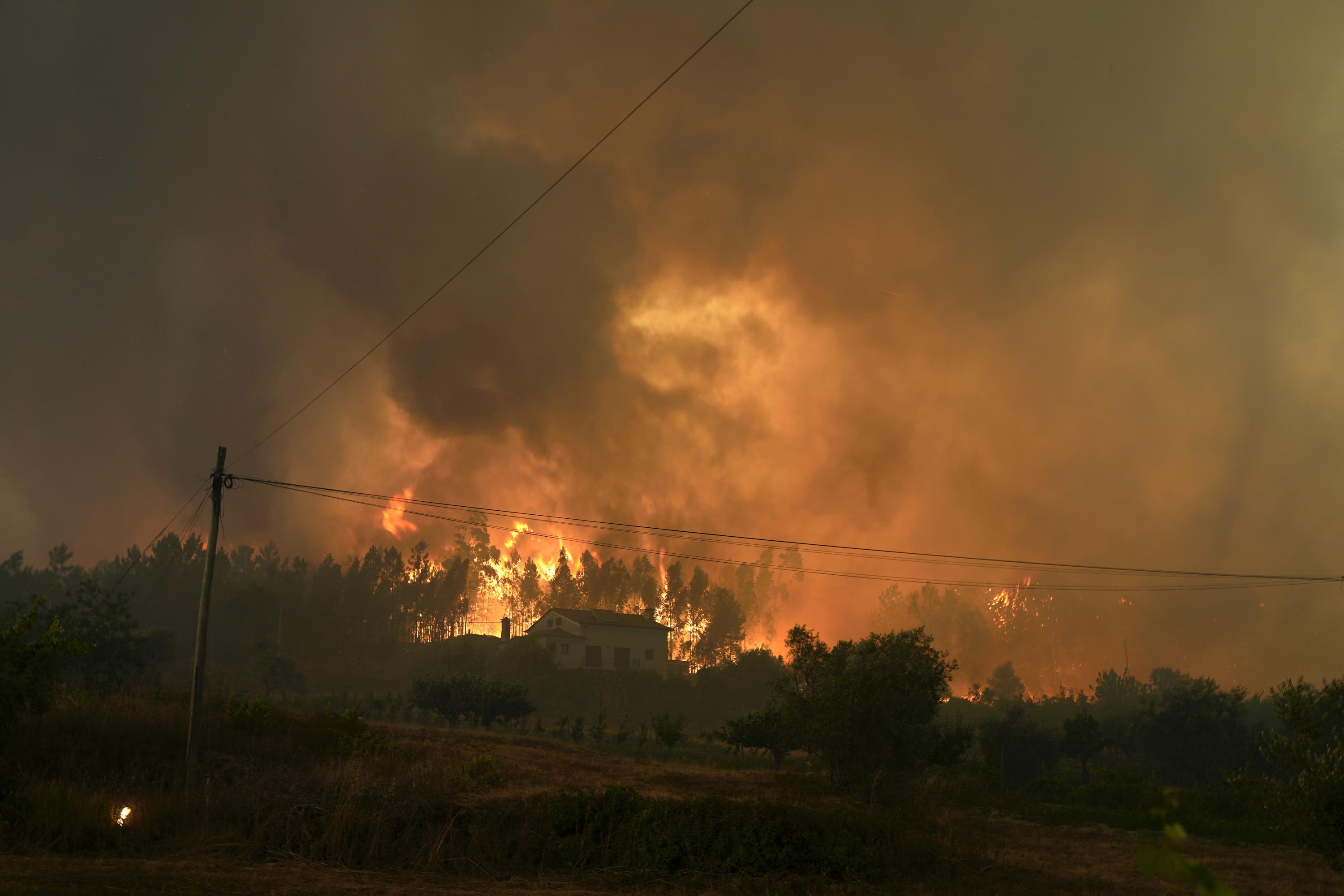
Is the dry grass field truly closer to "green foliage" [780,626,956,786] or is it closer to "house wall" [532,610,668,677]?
"green foliage" [780,626,956,786]

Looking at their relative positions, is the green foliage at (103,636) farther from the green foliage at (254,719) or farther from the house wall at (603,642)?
the house wall at (603,642)

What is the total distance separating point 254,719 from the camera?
1299 inches

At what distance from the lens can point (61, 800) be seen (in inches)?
696

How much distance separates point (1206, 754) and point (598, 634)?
6401 centimetres

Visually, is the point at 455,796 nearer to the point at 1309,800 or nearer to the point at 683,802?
the point at 683,802

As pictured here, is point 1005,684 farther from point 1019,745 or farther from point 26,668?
point 26,668

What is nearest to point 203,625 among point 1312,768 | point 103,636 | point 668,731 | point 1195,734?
point 1312,768

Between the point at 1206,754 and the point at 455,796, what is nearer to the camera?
the point at 455,796

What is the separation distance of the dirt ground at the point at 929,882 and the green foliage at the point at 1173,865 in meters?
12.3

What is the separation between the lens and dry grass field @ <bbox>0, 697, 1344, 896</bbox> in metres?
16.0

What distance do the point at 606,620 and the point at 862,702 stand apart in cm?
7095

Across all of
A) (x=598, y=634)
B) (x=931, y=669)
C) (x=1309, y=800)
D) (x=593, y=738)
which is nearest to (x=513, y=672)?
(x=598, y=634)

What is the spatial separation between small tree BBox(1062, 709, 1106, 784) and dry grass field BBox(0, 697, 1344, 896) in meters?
30.5

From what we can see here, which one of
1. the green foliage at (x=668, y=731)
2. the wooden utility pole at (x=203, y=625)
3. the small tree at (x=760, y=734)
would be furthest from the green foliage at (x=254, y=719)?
the green foliage at (x=668, y=731)
